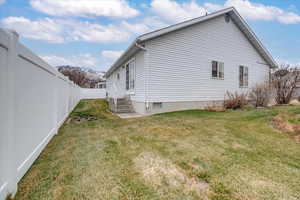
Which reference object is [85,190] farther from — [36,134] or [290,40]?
[290,40]

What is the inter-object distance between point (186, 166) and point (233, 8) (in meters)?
10.2

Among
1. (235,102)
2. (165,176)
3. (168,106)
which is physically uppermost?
(235,102)

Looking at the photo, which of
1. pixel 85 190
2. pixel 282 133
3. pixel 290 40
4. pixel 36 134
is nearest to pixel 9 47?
pixel 36 134

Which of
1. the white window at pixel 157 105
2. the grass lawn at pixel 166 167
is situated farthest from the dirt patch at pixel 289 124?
the white window at pixel 157 105

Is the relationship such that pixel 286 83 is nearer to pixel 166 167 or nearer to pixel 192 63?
pixel 192 63

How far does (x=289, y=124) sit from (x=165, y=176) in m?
4.83

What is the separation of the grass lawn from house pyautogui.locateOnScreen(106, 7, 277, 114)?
407cm

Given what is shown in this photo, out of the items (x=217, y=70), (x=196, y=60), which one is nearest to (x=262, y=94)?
(x=217, y=70)

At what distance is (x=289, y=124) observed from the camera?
17.3 feet

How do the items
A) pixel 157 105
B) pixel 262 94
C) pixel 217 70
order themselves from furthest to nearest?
pixel 262 94 → pixel 217 70 → pixel 157 105

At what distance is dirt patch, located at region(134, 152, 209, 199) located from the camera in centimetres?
225

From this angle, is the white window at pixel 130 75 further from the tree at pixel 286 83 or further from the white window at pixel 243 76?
the tree at pixel 286 83

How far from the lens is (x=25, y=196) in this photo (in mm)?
2047

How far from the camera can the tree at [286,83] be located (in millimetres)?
11008
